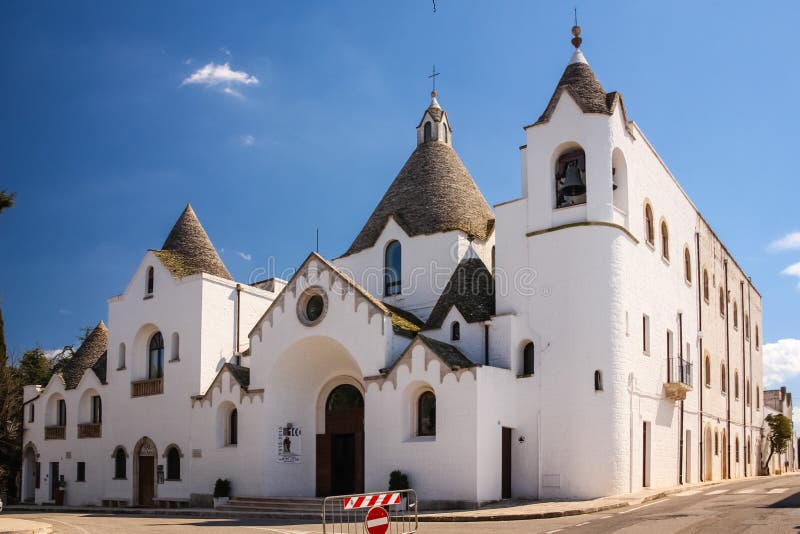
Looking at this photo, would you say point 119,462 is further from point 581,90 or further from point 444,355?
point 581,90

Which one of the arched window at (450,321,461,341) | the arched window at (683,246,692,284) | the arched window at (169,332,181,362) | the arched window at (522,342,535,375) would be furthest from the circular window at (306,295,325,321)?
the arched window at (683,246,692,284)

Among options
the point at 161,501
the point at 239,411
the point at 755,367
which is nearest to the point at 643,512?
the point at 239,411

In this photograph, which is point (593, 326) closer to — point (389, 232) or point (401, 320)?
point (401, 320)

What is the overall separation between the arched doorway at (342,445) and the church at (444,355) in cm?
8

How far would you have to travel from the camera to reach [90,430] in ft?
120

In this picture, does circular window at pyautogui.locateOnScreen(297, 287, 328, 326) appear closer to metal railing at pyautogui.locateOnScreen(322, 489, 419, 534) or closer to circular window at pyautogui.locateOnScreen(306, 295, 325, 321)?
circular window at pyautogui.locateOnScreen(306, 295, 325, 321)

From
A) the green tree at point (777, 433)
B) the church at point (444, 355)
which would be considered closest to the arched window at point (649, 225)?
the church at point (444, 355)

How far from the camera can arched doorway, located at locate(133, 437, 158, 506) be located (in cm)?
3353

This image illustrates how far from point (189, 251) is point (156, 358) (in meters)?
4.87

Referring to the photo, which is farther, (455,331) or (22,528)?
(455,331)

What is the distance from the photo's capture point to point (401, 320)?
2841 cm

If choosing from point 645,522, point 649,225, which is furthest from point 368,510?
point 649,225

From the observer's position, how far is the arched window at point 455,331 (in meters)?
27.0

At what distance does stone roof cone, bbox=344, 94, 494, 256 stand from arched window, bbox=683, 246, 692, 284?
8483 mm
